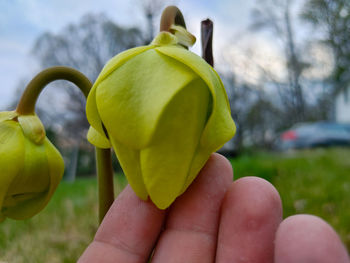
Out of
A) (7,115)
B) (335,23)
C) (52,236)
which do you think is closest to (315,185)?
(52,236)

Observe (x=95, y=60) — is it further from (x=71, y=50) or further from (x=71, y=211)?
(x=71, y=211)

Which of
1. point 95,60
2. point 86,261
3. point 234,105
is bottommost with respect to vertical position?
point 234,105

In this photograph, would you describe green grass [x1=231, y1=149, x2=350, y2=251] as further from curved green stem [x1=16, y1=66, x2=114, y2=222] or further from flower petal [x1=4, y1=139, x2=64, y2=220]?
flower petal [x1=4, y1=139, x2=64, y2=220]

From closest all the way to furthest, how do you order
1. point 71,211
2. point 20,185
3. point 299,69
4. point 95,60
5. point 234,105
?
point 20,185 < point 71,211 < point 95,60 < point 234,105 < point 299,69

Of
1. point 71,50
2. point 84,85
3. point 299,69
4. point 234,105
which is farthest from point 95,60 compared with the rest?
point 84,85

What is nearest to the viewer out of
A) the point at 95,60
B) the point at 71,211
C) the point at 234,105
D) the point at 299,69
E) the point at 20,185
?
the point at 20,185

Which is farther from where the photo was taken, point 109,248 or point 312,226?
point 109,248

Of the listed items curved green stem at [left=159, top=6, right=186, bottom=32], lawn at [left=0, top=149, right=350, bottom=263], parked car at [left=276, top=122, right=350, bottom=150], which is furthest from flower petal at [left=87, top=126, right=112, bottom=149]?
parked car at [left=276, top=122, right=350, bottom=150]
